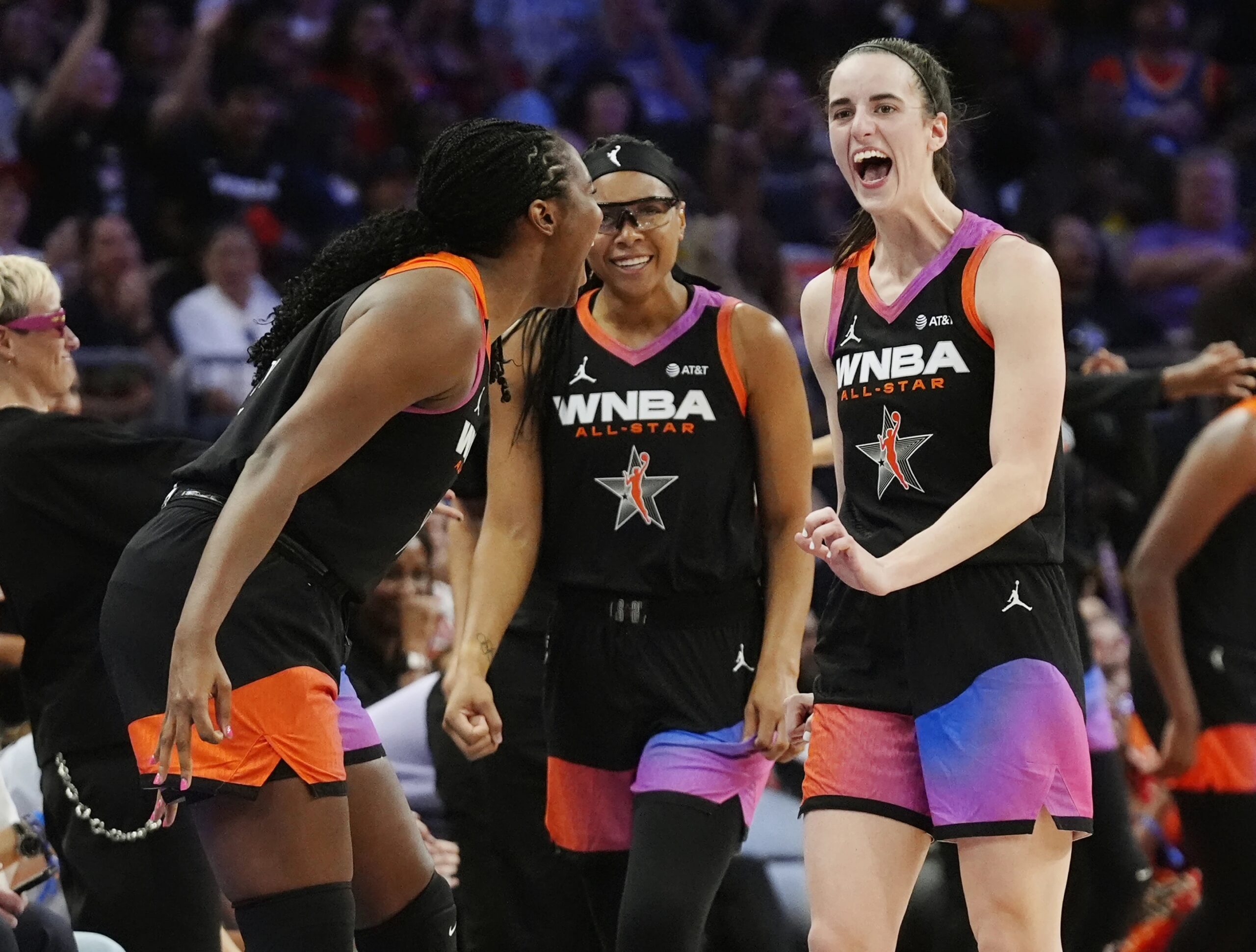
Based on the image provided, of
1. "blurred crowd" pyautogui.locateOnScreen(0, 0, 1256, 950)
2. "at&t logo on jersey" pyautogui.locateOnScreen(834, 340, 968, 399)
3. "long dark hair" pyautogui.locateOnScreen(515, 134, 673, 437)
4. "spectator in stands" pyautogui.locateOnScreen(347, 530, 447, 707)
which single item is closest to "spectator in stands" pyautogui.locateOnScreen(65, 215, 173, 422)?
"blurred crowd" pyautogui.locateOnScreen(0, 0, 1256, 950)

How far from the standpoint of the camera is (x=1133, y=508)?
6.82m

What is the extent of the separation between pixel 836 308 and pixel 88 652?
1.69 metres

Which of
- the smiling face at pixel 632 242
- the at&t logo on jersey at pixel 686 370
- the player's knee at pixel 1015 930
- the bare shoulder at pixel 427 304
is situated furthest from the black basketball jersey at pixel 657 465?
the player's knee at pixel 1015 930

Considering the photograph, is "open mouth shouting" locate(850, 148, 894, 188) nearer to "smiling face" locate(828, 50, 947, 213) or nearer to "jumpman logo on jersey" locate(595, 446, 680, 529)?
"smiling face" locate(828, 50, 947, 213)

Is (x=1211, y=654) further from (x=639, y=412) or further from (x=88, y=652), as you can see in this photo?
(x=88, y=652)

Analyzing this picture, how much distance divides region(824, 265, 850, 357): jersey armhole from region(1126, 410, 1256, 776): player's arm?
1.60 m

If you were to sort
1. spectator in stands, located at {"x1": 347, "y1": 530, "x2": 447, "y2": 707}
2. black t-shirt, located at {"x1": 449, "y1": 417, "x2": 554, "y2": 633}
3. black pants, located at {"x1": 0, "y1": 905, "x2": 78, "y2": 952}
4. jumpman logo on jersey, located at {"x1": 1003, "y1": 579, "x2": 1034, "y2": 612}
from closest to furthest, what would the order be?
jumpman logo on jersey, located at {"x1": 1003, "y1": 579, "x2": 1034, "y2": 612} → black pants, located at {"x1": 0, "y1": 905, "x2": 78, "y2": 952} → black t-shirt, located at {"x1": 449, "y1": 417, "x2": 554, "y2": 633} → spectator in stands, located at {"x1": 347, "y1": 530, "x2": 447, "y2": 707}

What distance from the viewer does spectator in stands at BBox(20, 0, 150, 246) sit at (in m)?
7.86

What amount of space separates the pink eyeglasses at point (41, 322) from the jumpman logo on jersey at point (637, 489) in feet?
4.01

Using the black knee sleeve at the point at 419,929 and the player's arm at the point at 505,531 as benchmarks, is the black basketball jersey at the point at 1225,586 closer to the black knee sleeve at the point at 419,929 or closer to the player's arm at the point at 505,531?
the player's arm at the point at 505,531

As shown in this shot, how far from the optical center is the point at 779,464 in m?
3.79

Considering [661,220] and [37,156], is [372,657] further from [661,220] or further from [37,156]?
[37,156]

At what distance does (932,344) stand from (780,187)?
695 cm

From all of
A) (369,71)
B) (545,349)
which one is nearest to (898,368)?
(545,349)
